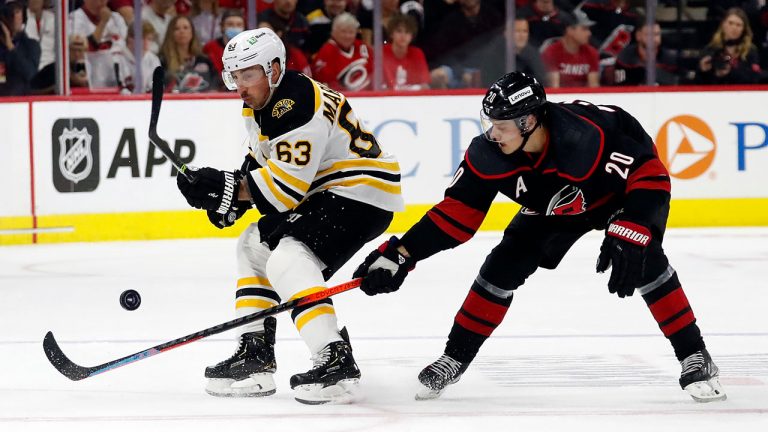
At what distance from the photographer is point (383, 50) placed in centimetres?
779

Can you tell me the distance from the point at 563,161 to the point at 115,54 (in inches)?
189

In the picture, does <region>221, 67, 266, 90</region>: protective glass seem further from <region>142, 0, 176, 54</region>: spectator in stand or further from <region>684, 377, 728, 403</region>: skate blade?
<region>142, 0, 176, 54</region>: spectator in stand

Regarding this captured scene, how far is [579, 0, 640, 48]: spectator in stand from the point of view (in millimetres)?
7898

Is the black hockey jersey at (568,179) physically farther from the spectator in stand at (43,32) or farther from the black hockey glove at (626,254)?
the spectator in stand at (43,32)

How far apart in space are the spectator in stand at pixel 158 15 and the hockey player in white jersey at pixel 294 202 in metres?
4.04

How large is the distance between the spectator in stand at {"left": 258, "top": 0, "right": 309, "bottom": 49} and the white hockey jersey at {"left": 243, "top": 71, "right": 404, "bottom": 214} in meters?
4.08

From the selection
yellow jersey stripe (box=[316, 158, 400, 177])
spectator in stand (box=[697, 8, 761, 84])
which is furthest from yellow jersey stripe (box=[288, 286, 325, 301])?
spectator in stand (box=[697, 8, 761, 84])

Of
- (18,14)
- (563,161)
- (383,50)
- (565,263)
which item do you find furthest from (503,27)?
(563,161)

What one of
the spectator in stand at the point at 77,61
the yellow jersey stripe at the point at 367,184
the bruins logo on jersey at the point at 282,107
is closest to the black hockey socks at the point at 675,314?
the yellow jersey stripe at the point at 367,184

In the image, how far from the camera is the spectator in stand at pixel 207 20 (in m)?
7.61

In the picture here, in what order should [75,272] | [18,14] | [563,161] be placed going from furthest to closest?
1. [18,14]
2. [75,272]
3. [563,161]

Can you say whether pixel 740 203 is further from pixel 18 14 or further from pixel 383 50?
pixel 18 14

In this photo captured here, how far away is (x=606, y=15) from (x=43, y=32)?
3.32 metres

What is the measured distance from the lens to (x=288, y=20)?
7633 millimetres
